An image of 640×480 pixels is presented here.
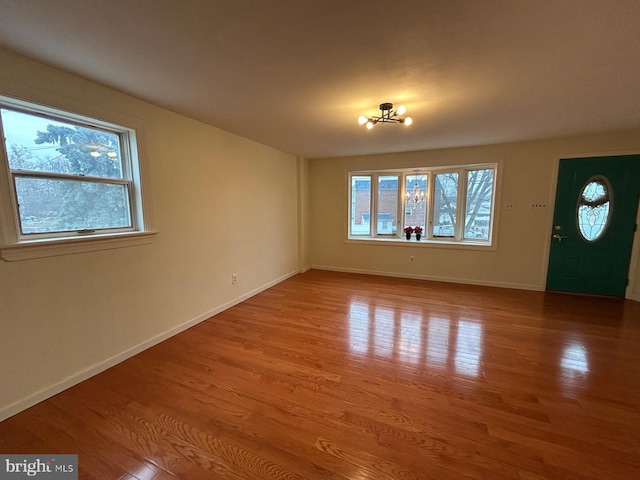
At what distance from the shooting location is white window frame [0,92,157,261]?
5.62 ft

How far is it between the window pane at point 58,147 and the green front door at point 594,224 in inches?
224

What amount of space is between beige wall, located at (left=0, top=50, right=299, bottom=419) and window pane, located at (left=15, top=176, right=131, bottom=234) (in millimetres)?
251

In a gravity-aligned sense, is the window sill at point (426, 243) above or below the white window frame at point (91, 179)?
below

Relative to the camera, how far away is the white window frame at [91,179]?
5.62ft

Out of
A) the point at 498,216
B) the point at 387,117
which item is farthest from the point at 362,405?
the point at 498,216

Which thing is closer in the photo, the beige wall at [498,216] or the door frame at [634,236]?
the door frame at [634,236]

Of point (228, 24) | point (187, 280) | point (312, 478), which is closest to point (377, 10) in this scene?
point (228, 24)

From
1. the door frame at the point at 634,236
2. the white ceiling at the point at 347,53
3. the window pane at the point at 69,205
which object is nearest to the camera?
the white ceiling at the point at 347,53

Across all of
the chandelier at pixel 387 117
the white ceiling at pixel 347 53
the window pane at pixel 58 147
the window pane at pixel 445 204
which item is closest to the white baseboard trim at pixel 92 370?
the window pane at pixel 58 147

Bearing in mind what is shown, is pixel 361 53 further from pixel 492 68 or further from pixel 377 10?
pixel 492 68

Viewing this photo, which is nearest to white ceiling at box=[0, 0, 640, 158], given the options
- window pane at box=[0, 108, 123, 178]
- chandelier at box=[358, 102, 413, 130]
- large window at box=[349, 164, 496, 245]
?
chandelier at box=[358, 102, 413, 130]

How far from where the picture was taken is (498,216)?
430cm
